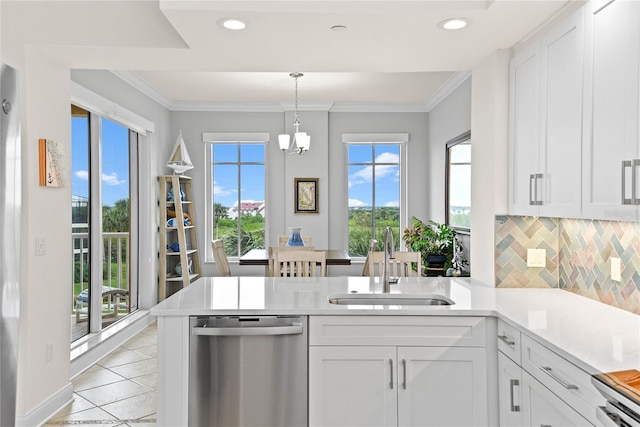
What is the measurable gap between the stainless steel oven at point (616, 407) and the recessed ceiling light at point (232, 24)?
6.92 ft

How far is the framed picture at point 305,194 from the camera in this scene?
270 inches

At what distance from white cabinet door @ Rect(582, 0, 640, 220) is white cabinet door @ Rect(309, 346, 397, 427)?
115 cm

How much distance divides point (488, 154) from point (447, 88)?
2967 millimetres

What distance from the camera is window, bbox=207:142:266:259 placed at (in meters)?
7.02

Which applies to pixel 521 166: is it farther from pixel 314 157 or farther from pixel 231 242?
pixel 231 242

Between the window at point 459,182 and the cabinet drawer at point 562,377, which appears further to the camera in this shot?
the window at point 459,182

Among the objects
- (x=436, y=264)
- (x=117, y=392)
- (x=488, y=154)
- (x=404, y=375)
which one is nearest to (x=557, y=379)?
(x=404, y=375)

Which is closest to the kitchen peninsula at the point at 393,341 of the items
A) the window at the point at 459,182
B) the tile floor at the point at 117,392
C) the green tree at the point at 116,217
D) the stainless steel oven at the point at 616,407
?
the stainless steel oven at the point at 616,407

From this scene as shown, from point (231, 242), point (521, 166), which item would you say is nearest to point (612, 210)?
point (521, 166)

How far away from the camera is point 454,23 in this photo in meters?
2.50

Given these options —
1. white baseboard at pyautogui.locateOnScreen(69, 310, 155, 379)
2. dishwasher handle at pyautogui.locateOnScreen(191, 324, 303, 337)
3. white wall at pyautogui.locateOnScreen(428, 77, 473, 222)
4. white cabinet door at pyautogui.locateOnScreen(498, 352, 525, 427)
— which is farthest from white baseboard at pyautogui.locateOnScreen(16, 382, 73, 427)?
white wall at pyautogui.locateOnScreen(428, 77, 473, 222)

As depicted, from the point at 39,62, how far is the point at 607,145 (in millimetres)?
3094

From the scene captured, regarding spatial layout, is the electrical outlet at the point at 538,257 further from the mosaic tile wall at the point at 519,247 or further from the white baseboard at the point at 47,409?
the white baseboard at the point at 47,409

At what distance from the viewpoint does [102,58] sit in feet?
10.5
